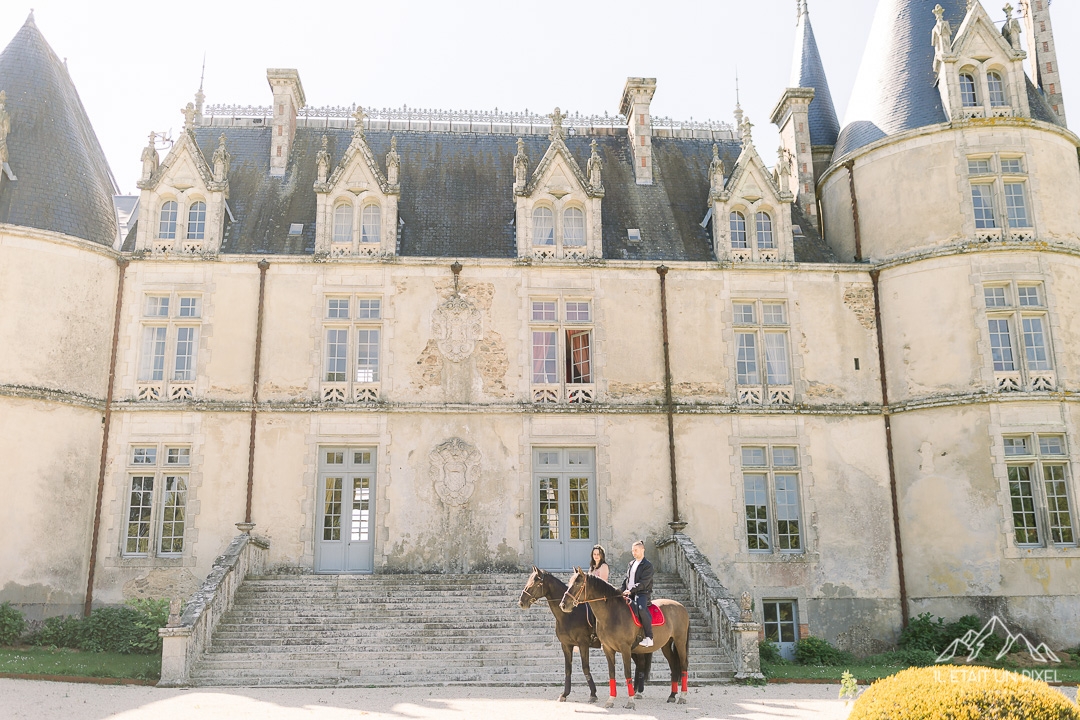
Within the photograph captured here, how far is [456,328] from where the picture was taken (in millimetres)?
19547

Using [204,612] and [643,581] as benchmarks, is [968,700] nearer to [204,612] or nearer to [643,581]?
[643,581]

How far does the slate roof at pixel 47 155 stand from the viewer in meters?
18.8

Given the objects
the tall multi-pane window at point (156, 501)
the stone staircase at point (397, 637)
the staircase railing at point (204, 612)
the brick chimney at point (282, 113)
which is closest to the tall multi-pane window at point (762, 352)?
the stone staircase at point (397, 637)

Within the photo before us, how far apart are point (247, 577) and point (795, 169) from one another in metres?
16.6

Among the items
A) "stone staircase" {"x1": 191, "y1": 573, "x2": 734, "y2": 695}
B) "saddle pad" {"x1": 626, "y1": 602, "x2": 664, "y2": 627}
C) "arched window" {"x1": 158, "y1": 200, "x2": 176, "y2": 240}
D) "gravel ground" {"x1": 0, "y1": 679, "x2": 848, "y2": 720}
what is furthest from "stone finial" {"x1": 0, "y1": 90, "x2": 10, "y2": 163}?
"saddle pad" {"x1": 626, "y1": 602, "x2": 664, "y2": 627}

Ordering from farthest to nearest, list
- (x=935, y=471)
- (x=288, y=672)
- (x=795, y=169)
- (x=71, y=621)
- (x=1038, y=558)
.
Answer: (x=795, y=169)
(x=935, y=471)
(x=1038, y=558)
(x=71, y=621)
(x=288, y=672)

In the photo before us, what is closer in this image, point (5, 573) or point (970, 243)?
point (5, 573)

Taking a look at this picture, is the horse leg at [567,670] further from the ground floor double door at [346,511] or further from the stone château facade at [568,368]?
the ground floor double door at [346,511]

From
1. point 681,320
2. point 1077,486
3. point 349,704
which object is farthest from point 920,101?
point 349,704

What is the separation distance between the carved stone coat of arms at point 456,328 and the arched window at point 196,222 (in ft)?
19.0

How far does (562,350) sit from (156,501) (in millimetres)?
9306

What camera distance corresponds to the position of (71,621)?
1650cm

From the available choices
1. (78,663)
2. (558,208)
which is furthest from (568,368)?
(78,663)

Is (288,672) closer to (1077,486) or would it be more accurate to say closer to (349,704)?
(349,704)
